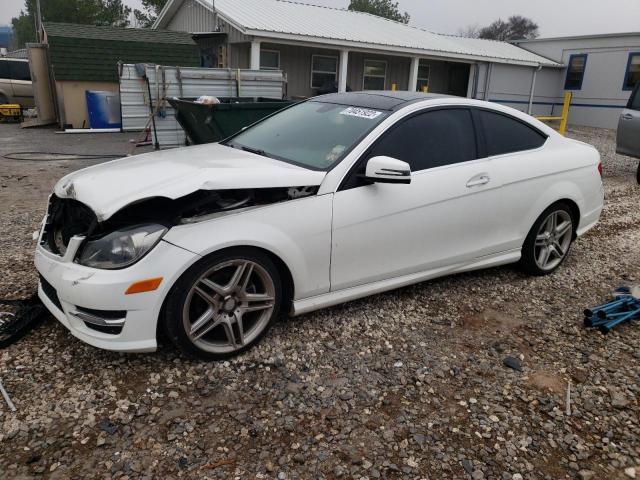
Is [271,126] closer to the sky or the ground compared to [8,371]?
closer to the sky

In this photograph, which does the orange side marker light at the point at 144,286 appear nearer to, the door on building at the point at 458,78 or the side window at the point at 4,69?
the side window at the point at 4,69

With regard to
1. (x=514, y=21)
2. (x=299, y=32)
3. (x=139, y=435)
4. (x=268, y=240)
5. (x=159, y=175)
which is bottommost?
(x=139, y=435)

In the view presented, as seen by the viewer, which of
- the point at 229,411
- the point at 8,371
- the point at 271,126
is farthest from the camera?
the point at 271,126

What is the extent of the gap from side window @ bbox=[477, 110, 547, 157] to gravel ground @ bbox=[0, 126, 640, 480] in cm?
128

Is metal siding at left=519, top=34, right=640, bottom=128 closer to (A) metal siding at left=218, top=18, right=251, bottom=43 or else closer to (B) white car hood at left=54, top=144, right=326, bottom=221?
(A) metal siding at left=218, top=18, right=251, bottom=43

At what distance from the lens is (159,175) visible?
123 inches

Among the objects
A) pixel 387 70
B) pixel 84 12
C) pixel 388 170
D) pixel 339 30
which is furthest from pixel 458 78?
pixel 84 12

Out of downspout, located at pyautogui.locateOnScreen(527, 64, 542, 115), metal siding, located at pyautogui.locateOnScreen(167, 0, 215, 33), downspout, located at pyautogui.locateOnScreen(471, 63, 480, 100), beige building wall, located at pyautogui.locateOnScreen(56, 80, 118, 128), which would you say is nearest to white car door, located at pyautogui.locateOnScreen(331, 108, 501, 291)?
beige building wall, located at pyautogui.locateOnScreen(56, 80, 118, 128)

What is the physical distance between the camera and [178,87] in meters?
10.3

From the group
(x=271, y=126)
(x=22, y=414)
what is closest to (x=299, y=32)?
(x=271, y=126)

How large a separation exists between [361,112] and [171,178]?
1.55 m

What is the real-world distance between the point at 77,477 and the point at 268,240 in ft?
4.97

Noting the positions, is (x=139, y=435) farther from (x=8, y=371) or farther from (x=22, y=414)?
(x=8, y=371)

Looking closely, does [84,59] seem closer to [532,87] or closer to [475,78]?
[475,78]
